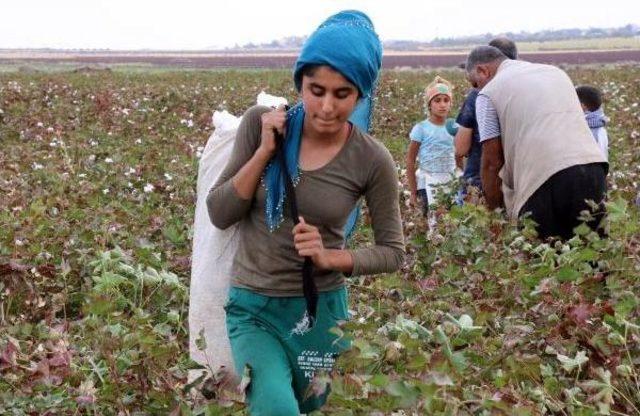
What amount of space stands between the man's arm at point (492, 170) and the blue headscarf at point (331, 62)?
2.05 meters

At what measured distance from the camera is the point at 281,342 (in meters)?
2.46

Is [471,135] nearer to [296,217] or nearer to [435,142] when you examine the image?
[435,142]

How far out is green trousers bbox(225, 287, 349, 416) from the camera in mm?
2311

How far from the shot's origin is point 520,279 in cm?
338

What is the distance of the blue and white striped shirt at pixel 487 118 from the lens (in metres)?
4.35

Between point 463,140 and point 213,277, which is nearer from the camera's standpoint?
point 213,277

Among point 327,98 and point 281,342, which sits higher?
point 327,98

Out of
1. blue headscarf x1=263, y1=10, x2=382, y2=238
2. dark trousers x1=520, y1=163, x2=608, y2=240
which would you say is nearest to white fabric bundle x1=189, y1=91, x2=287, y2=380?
blue headscarf x1=263, y1=10, x2=382, y2=238

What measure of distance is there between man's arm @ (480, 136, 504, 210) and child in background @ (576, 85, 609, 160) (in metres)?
1.45

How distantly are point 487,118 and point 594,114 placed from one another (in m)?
1.90

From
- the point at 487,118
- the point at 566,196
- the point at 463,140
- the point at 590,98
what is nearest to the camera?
the point at 566,196

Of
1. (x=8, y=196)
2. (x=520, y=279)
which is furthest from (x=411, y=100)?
(x=520, y=279)

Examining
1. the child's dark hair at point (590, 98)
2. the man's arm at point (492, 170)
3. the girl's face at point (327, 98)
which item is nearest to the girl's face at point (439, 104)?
the child's dark hair at point (590, 98)

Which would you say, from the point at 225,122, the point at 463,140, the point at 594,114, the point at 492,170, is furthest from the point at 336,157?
the point at 594,114
